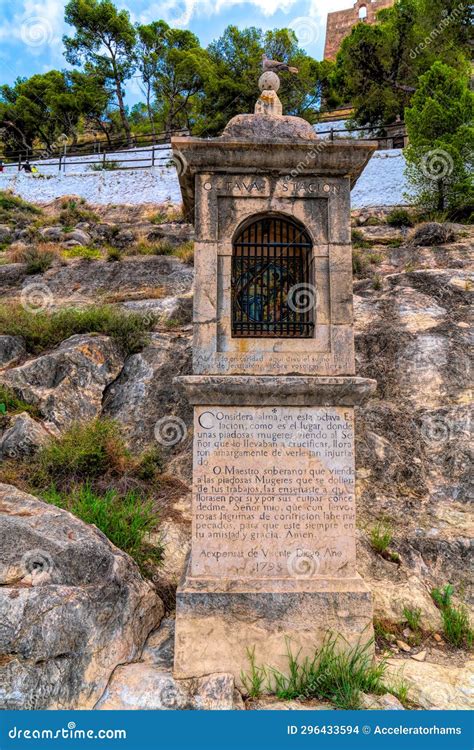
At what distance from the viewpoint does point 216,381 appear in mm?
4422

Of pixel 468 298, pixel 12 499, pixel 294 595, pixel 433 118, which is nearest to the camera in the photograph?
pixel 294 595

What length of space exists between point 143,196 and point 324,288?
18880mm

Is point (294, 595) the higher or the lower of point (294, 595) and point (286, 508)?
the lower

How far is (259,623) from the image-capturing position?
424 cm

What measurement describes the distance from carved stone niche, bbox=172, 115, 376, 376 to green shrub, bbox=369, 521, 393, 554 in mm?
2474

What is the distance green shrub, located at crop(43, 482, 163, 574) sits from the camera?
543 cm

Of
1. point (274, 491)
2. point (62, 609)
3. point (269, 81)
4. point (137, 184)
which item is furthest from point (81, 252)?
point (62, 609)

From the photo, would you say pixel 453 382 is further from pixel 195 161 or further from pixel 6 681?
pixel 6 681

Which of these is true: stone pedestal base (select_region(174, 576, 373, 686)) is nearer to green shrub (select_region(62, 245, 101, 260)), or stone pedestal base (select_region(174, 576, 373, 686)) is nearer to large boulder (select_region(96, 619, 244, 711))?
large boulder (select_region(96, 619, 244, 711))

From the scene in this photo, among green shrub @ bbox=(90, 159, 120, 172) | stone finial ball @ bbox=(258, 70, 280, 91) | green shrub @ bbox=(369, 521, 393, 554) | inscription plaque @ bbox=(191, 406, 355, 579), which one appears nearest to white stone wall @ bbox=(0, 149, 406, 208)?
green shrub @ bbox=(90, 159, 120, 172)

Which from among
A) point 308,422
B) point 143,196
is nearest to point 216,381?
point 308,422

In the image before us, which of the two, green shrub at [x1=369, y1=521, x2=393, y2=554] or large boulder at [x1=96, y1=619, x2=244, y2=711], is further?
green shrub at [x1=369, y1=521, x2=393, y2=554]

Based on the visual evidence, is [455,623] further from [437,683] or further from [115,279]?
[115,279]

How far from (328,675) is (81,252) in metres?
13.4
